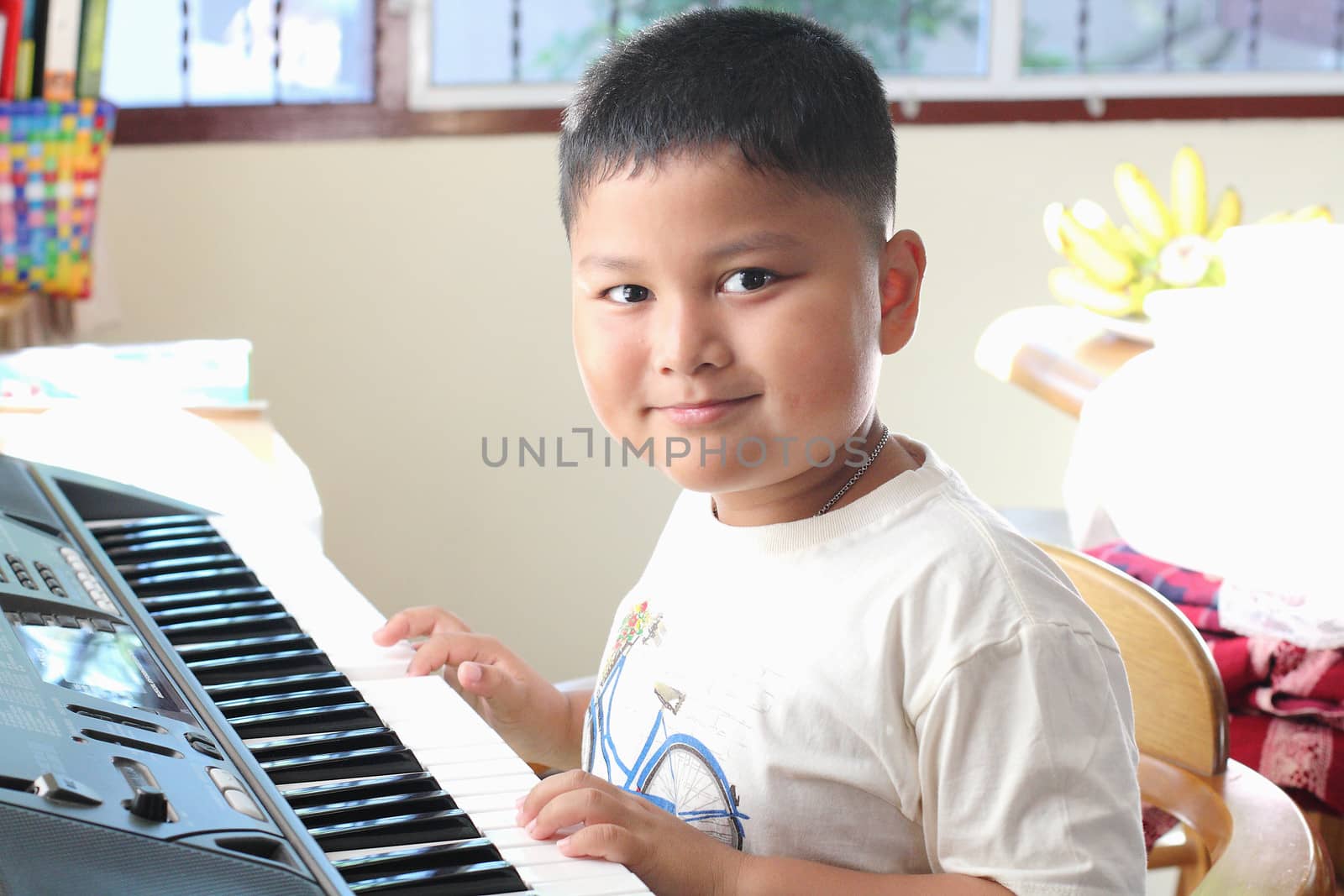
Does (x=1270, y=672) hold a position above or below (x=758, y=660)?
below

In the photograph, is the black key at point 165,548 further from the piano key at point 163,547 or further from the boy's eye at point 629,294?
the boy's eye at point 629,294

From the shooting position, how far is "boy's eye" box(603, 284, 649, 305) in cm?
81

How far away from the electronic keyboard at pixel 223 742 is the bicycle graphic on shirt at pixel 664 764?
0.13m

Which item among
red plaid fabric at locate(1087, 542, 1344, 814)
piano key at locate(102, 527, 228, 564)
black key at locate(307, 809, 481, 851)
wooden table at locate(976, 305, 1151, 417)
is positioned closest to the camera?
black key at locate(307, 809, 481, 851)

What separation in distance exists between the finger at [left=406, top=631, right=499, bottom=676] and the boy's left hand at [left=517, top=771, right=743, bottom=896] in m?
0.28

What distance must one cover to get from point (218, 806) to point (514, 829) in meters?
0.13

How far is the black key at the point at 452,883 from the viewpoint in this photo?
0.57m

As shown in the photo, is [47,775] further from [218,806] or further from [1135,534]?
[1135,534]

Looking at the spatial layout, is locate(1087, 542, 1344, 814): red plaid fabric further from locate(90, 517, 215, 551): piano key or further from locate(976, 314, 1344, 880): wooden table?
locate(90, 517, 215, 551): piano key

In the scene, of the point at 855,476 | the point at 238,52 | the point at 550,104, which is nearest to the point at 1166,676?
the point at 855,476

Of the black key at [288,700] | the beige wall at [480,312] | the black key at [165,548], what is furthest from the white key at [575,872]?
the beige wall at [480,312]

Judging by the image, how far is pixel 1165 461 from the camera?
1.37m

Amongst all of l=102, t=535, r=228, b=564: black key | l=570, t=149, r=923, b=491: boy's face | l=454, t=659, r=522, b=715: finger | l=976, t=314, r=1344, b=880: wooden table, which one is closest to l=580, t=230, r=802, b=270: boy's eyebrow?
l=570, t=149, r=923, b=491: boy's face

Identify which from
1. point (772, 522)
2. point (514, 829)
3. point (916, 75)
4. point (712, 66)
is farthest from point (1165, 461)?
point (916, 75)
